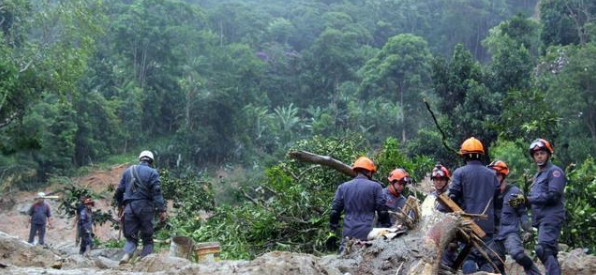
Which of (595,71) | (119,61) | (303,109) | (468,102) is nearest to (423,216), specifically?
(468,102)

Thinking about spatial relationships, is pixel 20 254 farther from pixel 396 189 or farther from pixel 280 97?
pixel 280 97

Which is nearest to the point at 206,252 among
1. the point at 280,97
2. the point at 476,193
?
the point at 476,193

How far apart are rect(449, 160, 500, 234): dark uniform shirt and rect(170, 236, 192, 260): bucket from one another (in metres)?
3.04

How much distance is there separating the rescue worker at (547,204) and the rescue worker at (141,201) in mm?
4210

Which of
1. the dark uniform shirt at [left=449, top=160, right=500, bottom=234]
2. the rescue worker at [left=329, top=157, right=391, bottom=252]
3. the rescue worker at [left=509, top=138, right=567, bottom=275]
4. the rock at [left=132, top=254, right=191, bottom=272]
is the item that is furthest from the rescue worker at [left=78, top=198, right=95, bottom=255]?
the rescue worker at [left=509, top=138, right=567, bottom=275]

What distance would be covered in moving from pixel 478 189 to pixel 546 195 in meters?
0.62

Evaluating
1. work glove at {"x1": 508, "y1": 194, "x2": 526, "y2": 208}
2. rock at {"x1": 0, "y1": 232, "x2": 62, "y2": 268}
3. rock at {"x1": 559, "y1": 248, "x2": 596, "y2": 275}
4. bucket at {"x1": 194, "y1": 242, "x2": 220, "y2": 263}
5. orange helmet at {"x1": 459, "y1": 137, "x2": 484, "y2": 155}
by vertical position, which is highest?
orange helmet at {"x1": 459, "y1": 137, "x2": 484, "y2": 155}

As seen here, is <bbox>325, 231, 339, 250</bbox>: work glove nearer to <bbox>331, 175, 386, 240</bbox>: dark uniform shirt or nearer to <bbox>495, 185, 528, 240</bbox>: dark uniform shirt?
<bbox>331, 175, 386, 240</bbox>: dark uniform shirt

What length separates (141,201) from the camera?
8.66 m

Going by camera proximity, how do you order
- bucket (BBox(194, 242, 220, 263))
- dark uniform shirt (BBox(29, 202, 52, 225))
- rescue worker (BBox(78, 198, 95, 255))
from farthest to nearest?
dark uniform shirt (BBox(29, 202, 52, 225)), rescue worker (BBox(78, 198, 95, 255)), bucket (BBox(194, 242, 220, 263))

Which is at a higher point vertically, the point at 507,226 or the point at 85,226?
the point at 507,226

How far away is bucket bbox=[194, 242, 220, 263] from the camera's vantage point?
8.06 meters

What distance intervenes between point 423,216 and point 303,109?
39520 millimetres

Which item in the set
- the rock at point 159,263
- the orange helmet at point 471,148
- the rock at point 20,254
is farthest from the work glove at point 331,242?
the rock at point 20,254
